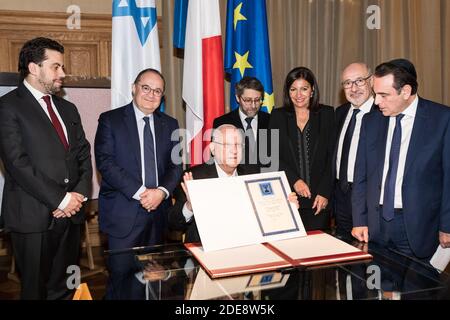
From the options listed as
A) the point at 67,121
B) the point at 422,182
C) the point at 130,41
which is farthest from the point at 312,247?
the point at 130,41

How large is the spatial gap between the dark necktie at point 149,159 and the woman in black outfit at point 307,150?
917 mm

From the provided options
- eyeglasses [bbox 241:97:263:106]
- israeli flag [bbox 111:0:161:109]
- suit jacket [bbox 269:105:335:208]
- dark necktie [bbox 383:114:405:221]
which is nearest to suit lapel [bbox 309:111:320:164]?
suit jacket [bbox 269:105:335:208]

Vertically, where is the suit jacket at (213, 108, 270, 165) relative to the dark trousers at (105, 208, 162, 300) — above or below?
above

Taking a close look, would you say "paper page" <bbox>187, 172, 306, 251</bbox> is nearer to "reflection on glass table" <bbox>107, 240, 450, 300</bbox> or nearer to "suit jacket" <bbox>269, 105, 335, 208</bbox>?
"reflection on glass table" <bbox>107, 240, 450, 300</bbox>

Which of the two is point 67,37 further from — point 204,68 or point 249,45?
point 249,45

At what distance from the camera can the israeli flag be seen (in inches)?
145

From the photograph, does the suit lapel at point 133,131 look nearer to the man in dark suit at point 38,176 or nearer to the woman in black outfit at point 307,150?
the man in dark suit at point 38,176

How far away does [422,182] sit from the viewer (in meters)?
2.21

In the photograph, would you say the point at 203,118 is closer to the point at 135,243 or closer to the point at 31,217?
the point at 135,243

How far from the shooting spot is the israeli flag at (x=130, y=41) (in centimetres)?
368

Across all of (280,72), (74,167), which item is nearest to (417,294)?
(74,167)
